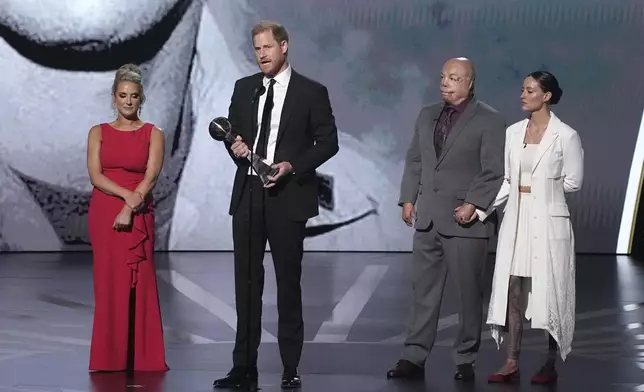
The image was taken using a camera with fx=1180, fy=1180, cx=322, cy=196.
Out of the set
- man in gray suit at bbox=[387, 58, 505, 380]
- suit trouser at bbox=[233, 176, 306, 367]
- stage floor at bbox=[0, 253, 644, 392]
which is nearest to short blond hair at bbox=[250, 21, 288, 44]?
suit trouser at bbox=[233, 176, 306, 367]

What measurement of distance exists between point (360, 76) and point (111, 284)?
5.69m

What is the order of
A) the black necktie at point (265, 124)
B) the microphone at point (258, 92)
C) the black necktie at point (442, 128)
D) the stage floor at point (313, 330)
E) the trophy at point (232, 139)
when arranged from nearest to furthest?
the trophy at point (232, 139), the microphone at point (258, 92), the black necktie at point (265, 124), the stage floor at point (313, 330), the black necktie at point (442, 128)

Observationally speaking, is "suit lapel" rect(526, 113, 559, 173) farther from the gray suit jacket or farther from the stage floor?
the stage floor

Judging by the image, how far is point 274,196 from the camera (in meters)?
4.47

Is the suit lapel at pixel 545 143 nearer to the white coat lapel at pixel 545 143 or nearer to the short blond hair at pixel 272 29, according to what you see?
the white coat lapel at pixel 545 143

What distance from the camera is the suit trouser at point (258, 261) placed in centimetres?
447

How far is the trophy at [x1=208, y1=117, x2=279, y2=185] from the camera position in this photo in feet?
13.7

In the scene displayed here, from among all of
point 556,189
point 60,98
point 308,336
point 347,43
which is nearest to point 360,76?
point 347,43

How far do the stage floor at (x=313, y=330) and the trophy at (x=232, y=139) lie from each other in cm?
84

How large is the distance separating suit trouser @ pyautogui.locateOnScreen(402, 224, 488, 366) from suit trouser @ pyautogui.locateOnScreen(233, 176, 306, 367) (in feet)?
2.04

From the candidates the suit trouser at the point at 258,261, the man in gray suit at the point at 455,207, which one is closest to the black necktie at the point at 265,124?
the suit trouser at the point at 258,261

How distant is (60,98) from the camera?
34.0 feet

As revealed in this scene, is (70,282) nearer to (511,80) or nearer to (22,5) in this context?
(22,5)

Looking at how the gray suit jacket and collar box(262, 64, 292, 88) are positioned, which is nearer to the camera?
collar box(262, 64, 292, 88)
